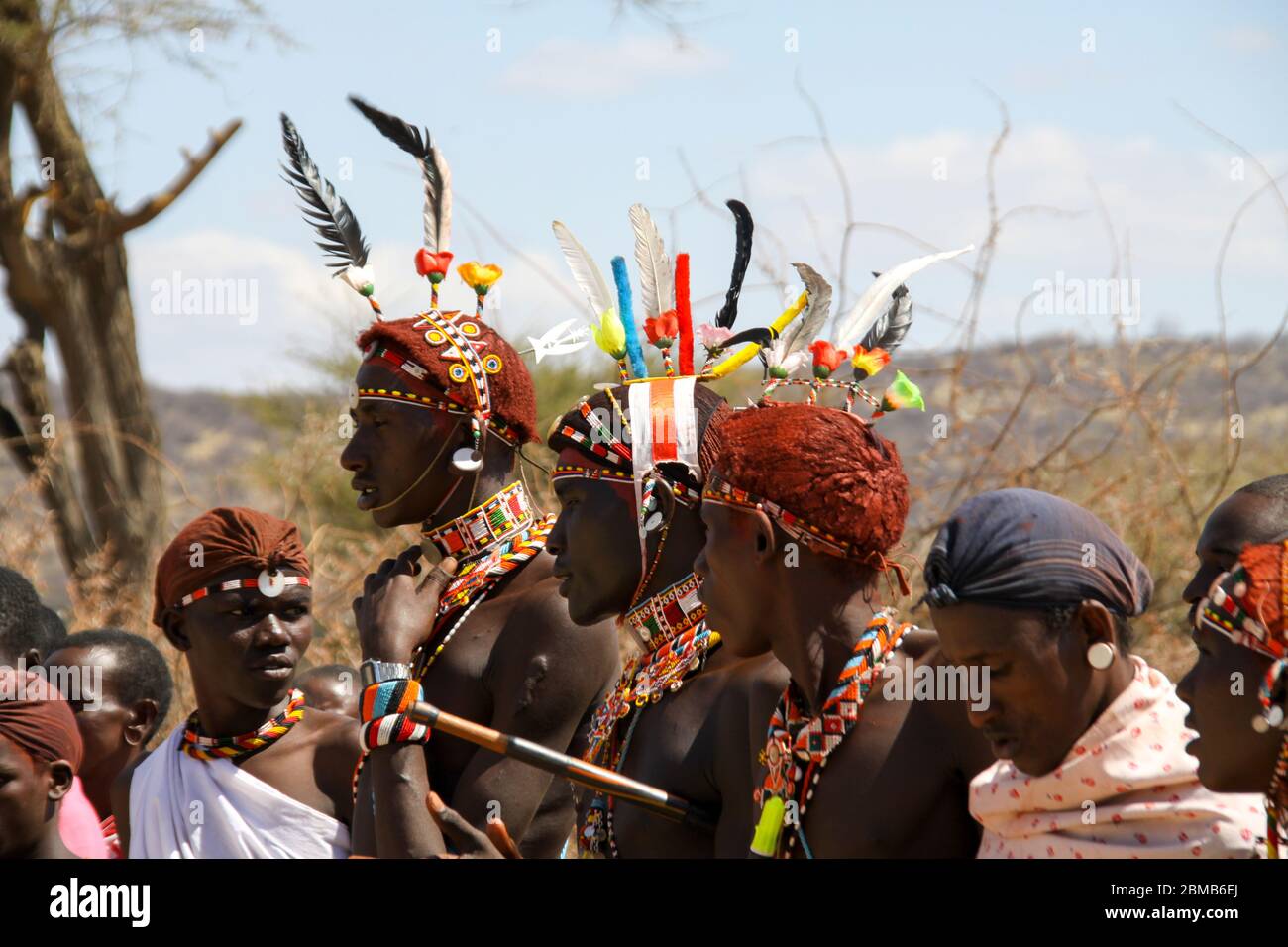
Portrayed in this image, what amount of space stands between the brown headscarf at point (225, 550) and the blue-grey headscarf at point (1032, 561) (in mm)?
2287

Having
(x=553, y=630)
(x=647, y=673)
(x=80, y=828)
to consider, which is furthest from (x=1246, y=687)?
(x=80, y=828)

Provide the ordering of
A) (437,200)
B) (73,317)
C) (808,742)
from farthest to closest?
(73,317) → (437,200) → (808,742)

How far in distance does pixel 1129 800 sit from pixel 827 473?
2.92 feet

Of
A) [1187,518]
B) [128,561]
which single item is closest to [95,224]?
[128,561]

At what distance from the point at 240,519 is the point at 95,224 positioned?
951 cm

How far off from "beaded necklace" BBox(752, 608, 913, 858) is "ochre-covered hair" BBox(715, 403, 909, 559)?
0.21 meters

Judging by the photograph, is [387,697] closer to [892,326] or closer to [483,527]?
[483,527]

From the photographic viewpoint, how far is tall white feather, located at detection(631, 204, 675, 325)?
458 centimetres

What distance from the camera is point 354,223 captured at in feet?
17.6

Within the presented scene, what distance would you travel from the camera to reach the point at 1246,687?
9.11ft

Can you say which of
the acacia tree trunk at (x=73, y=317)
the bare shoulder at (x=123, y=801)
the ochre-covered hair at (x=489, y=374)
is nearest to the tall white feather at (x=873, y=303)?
the ochre-covered hair at (x=489, y=374)

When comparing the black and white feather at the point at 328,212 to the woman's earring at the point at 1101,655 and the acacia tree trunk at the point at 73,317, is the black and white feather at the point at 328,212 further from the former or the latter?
the acacia tree trunk at the point at 73,317

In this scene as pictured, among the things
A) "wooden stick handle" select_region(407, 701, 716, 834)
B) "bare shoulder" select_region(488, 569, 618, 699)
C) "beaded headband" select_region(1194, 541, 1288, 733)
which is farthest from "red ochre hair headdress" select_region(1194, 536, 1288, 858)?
"bare shoulder" select_region(488, 569, 618, 699)

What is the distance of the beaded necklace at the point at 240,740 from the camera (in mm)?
4727
